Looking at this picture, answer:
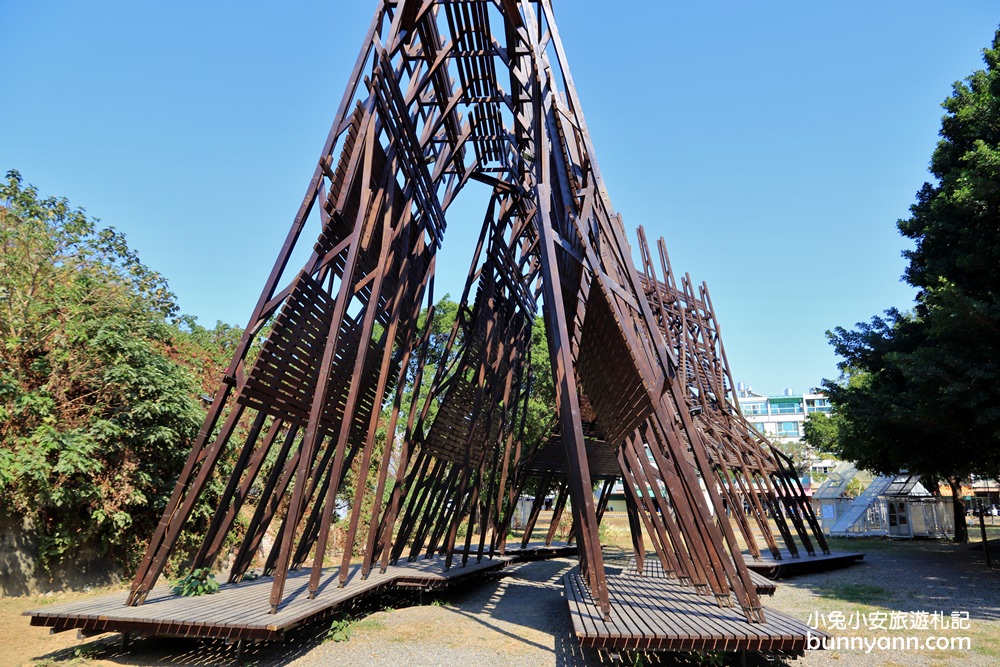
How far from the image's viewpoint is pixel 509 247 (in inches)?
492

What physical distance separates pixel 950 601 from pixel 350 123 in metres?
11.2

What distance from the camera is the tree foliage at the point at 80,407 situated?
29.1ft

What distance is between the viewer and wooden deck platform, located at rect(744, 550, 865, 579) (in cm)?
1257

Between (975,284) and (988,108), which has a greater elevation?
(988,108)

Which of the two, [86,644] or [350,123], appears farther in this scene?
[350,123]

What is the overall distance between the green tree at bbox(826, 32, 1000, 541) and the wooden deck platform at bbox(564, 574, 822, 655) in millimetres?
6437

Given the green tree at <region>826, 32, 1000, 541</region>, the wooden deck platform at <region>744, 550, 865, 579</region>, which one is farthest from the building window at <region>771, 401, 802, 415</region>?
the wooden deck platform at <region>744, 550, 865, 579</region>

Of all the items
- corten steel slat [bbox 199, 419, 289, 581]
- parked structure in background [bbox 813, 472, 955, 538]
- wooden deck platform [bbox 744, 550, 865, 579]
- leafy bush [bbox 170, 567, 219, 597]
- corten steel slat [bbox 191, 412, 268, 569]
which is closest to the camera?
leafy bush [bbox 170, 567, 219, 597]

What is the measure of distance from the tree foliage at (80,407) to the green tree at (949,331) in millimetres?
12460

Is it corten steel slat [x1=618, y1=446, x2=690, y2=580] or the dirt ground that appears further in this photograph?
corten steel slat [x1=618, y1=446, x2=690, y2=580]

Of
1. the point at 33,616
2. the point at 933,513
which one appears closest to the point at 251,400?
the point at 33,616

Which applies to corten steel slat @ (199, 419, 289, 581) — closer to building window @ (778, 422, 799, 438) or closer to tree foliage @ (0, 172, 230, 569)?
tree foliage @ (0, 172, 230, 569)

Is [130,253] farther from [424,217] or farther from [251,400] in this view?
[251,400]

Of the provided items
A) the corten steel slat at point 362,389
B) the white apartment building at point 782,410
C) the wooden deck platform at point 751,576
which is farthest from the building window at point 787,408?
the corten steel slat at point 362,389
